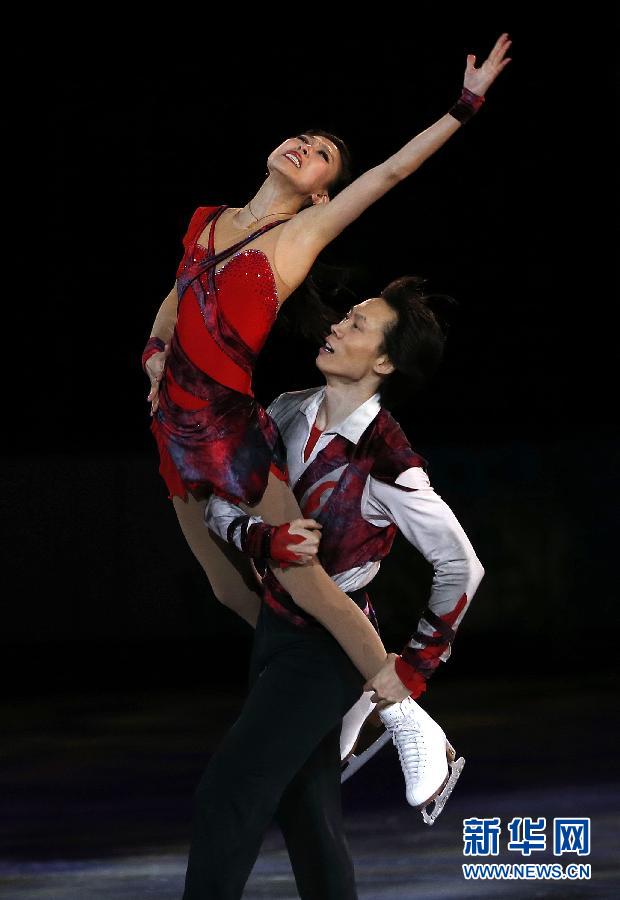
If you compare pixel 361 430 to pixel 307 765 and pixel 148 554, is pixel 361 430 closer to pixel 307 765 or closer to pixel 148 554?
pixel 307 765

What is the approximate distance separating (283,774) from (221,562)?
55 cm

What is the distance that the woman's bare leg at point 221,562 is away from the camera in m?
3.80

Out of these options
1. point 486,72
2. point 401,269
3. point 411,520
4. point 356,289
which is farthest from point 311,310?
point 356,289

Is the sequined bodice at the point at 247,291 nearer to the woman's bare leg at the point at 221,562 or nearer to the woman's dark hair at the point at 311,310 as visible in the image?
the woman's dark hair at the point at 311,310

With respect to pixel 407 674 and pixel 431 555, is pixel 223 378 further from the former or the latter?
pixel 407 674

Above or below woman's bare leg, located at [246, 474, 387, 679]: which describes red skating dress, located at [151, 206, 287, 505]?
above

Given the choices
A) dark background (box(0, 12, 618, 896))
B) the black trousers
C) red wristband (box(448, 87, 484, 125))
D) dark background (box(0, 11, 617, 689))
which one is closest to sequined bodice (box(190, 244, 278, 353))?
red wristband (box(448, 87, 484, 125))

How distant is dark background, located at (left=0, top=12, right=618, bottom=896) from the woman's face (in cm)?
542

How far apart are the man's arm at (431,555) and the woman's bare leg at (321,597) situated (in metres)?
0.08

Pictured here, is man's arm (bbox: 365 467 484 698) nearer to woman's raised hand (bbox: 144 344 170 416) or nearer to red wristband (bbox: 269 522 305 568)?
red wristband (bbox: 269 522 305 568)

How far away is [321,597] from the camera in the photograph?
3.58 meters

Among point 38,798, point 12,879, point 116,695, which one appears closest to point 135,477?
point 116,695

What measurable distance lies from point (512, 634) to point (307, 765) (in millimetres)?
6096

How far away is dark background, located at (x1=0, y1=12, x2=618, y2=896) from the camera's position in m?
9.52
